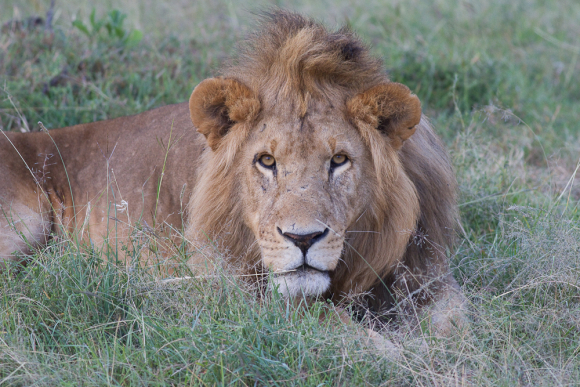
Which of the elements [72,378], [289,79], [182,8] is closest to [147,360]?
[72,378]

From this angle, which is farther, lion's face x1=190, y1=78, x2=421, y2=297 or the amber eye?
the amber eye

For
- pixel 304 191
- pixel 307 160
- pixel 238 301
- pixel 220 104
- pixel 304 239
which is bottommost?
pixel 238 301

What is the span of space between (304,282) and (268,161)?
0.61 meters

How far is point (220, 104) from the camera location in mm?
3111

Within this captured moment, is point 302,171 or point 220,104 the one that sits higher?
point 220,104

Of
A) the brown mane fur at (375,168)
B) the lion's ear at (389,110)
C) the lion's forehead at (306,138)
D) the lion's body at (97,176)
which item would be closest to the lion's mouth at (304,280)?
the brown mane fur at (375,168)

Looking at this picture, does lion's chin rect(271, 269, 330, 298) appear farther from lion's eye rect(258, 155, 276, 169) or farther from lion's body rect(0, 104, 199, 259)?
lion's body rect(0, 104, 199, 259)

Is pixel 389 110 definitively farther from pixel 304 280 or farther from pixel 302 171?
pixel 304 280

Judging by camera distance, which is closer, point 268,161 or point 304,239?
point 304,239

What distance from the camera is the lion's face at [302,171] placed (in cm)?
282

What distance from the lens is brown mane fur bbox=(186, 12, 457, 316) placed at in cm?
310

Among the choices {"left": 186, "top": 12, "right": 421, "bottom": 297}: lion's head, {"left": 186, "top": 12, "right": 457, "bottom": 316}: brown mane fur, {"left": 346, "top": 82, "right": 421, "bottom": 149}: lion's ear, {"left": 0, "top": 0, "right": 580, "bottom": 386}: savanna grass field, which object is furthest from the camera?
{"left": 186, "top": 12, "right": 457, "bottom": 316}: brown mane fur

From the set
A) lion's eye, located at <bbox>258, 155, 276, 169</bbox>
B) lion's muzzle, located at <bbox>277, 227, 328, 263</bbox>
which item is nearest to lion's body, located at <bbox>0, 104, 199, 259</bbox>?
lion's eye, located at <bbox>258, 155, 276, 169</bbox>

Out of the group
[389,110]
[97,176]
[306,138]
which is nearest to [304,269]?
[306,138]
